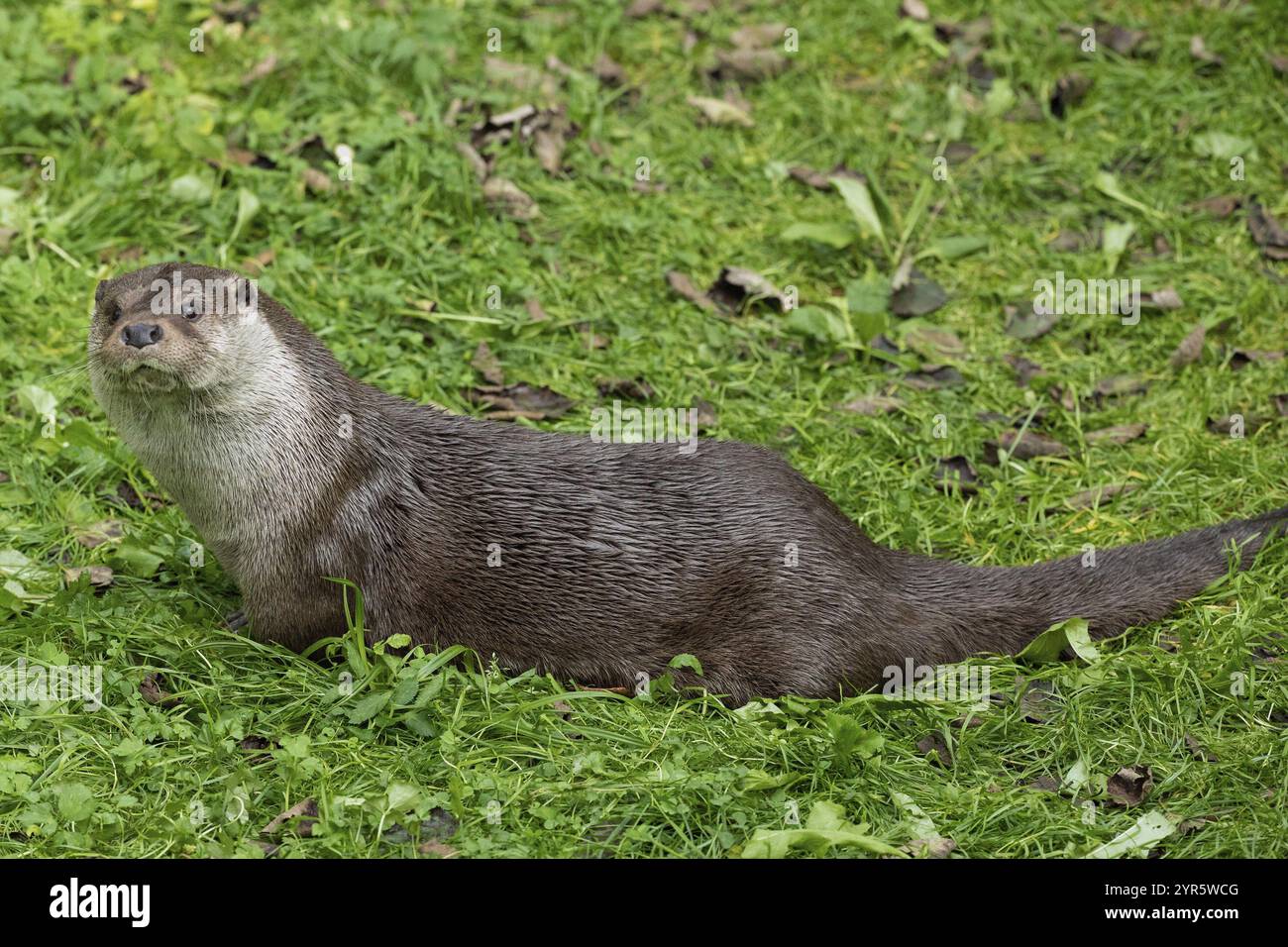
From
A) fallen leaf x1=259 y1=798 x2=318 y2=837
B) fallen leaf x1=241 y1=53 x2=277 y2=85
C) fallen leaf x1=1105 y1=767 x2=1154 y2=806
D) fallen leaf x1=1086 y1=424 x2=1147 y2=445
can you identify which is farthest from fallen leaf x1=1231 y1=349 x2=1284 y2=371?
fallen leaf x1=241 y1=53 x2=277 y2=85

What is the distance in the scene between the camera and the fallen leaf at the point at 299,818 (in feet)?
10.0

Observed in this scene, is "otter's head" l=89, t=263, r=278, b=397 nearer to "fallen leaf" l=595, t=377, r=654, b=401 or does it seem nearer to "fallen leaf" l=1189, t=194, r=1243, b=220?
"fallen leaf" l=595, t=377, r=654, b=401

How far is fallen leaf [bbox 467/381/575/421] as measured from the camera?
4.62 meters

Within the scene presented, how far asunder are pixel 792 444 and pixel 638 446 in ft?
3.05

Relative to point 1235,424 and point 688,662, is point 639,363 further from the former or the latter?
point 1235,424

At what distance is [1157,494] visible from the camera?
436 centimetres

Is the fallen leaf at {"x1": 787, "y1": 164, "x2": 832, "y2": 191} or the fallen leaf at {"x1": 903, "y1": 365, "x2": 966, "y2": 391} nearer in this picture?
the fallen leaf at {"x1": 903, "y1": 365, "x2": 966, "y2": 391}

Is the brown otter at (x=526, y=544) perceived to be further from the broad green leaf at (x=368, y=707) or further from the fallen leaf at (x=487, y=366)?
the fallen leaf at (x=487, y=366)

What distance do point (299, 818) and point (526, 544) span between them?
0.86 metres

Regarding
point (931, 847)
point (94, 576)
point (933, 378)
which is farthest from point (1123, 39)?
point (94, 576)

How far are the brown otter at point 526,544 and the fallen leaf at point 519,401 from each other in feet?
2.91

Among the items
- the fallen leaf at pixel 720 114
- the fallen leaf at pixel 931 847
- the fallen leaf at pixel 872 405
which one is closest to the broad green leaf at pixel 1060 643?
the fallen leaf at pixel 931 847

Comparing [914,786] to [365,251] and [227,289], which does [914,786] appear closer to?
[227,289]

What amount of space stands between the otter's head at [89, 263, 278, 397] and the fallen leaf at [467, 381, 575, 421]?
1186 millimetres
